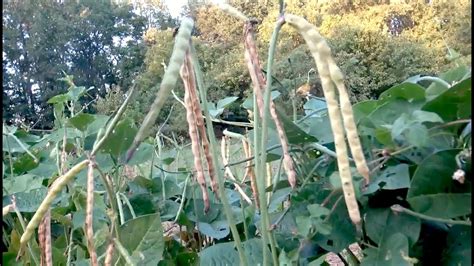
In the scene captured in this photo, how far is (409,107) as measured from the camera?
0.30 metres

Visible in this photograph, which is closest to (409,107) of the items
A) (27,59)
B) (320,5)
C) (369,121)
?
(369,121)

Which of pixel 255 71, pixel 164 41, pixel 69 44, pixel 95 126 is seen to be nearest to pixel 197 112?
pixel 255 71

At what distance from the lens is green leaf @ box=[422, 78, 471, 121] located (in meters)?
0.27

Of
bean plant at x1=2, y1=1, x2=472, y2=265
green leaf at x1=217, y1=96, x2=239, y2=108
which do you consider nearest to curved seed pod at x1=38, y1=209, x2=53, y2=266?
bean plant at x1=2, y1=1, x2=472, y2=265

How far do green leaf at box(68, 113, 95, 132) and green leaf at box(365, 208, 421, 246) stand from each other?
9.9 inches

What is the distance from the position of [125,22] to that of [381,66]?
761cm

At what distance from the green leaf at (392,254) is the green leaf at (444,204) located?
2 cm

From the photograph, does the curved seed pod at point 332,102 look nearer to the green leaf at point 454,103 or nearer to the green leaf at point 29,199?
the green leaf at point 454,103

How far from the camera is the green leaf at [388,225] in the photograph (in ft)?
0.91

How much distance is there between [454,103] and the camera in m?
0.27

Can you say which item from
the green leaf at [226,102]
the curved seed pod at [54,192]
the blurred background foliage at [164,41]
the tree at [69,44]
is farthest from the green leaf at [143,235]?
the tree at [69,44]

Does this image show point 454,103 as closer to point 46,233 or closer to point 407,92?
point 407,92

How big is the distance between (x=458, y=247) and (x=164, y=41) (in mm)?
5748

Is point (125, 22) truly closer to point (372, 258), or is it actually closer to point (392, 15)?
point (392, 15)
